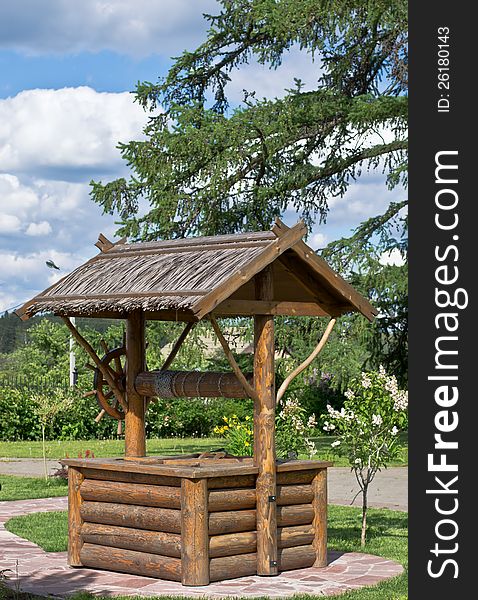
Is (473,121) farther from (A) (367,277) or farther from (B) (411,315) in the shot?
(A) (367,277)

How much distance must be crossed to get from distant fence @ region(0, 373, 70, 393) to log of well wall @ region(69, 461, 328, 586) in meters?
19.9

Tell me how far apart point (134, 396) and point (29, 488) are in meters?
6.62

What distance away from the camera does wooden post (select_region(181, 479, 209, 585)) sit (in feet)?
29.0

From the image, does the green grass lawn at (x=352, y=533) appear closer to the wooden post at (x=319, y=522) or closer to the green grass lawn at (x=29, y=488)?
the wooden post at (x=319, y=522)

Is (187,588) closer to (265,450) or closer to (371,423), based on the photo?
(265,450)

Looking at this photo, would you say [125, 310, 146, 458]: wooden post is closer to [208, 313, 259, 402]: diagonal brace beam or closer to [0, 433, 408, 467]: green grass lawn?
[208, 313, 259, 402]: diagonal brace beam

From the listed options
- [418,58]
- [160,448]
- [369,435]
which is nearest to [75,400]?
[160,448]

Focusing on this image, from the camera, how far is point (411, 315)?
22.0ft

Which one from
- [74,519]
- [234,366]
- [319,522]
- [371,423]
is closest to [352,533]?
[371,423]

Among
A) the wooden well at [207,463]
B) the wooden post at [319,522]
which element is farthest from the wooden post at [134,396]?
the wooden post at [319,522]

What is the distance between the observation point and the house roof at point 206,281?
29.4 ft

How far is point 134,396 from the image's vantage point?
10.3 meters

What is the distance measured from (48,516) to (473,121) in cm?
834

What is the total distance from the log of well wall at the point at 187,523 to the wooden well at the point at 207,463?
0.03 ft
